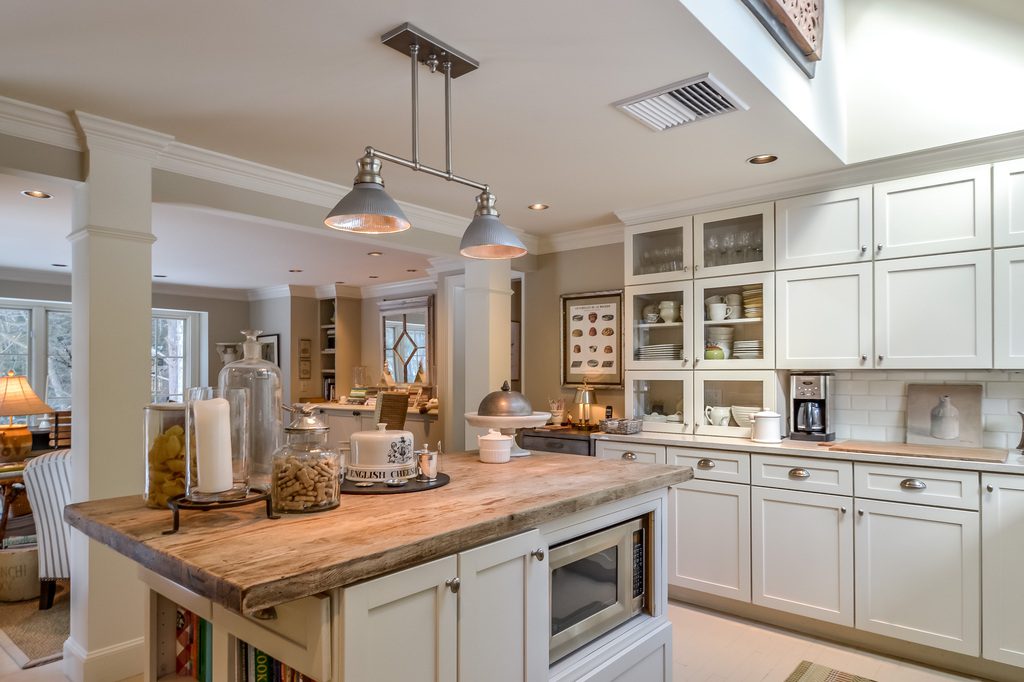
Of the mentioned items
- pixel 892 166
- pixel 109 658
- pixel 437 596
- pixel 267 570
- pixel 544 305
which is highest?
pixel 892 166

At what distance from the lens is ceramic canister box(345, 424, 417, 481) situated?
6.49 ft

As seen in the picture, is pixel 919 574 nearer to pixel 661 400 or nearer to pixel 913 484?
pixel 913 484

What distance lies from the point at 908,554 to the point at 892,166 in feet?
6.33

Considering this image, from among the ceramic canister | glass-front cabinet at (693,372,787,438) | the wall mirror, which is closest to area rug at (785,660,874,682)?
glass-front cabinet at (693,372,787,438)

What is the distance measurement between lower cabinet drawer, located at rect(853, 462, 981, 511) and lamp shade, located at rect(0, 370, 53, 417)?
554cm

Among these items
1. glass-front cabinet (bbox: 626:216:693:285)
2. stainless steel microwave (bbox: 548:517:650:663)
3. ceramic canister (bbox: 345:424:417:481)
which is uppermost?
glass-front cabinet (bbox: 626:216:693:285)

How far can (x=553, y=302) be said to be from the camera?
5.07 m

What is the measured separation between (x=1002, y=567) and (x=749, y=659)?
3.88ft

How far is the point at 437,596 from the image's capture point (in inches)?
58.1

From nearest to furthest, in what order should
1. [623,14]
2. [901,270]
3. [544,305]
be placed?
[623,14] → [901,270] → [544,305]

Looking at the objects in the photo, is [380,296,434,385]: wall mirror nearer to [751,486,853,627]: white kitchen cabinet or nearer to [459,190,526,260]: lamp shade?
[751,486,853,627]: white kitchen cabinet

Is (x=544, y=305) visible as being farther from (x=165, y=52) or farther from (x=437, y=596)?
(x=437, y=596)

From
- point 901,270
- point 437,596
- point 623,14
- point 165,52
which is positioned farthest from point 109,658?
point 901,270

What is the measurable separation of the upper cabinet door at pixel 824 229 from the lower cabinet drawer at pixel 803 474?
3.57ft
